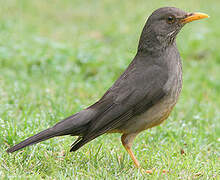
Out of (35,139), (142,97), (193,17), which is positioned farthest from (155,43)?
(35,139)

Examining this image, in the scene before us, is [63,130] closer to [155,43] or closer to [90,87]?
[155,43]

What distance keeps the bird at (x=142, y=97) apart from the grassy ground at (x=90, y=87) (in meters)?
0.33

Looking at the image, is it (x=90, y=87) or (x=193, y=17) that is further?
(x=90, y=87)

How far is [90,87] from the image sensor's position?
8.52 metres

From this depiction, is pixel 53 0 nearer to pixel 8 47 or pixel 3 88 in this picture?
pixel 8 47

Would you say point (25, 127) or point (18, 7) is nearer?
point (25, 127)

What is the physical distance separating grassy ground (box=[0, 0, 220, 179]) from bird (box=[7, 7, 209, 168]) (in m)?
0.33

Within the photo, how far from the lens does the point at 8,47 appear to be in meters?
9.84

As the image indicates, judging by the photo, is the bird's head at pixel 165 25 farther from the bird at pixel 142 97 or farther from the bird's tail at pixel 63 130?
the bird's tail at pixel 63 130

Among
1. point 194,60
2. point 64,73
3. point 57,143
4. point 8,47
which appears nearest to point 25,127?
point 57,143

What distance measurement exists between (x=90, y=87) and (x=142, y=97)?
359 cm

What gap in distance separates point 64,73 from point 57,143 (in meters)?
3.81

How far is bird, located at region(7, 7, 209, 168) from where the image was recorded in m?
4.88

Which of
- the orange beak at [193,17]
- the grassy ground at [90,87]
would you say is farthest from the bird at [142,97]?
the grassy ground at [90,87]
